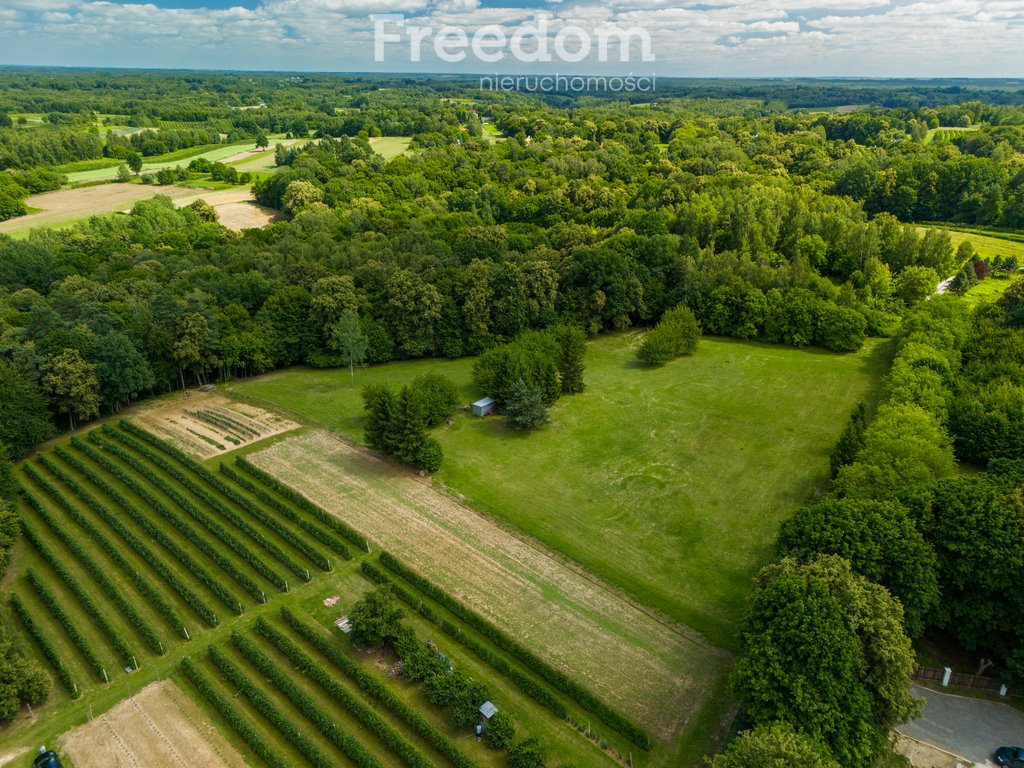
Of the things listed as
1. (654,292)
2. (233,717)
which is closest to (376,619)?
(233,717)

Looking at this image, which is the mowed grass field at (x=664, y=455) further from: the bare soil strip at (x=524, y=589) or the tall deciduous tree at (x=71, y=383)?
the tall deciduous tree at (x=71, y=383)

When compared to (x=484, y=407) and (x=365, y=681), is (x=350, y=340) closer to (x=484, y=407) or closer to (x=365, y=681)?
(x=484, y=407)

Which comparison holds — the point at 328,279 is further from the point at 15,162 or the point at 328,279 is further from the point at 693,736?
the point at 15,162

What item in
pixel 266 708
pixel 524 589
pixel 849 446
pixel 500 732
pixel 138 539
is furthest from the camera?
pixel 849 446

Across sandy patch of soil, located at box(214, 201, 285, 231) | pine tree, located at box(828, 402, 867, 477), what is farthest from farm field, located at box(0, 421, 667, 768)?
sandy patch of soil, located at box(214, 201, 285, 231)

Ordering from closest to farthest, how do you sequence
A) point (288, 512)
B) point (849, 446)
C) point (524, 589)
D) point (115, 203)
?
point (524, 589), point (849, 446), point (288, 512), point (115, 203)

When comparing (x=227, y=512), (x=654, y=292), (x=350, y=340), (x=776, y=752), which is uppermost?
(x=654, y=292)

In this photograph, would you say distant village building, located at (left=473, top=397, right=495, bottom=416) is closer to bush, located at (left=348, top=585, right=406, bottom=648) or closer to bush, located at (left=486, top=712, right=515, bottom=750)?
bush, located at (left=348, top=585, right=406, bottom=648)
